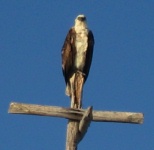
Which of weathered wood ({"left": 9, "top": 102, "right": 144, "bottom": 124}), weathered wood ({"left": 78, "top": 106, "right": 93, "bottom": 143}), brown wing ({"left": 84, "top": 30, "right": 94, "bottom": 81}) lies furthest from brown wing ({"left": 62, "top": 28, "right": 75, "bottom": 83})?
weathered wood ({"left": 78, "top": 106, "right": 93, "bottom": 143})

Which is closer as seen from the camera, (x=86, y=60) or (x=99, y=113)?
(x=99, y=113)

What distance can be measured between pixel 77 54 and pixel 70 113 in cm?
148

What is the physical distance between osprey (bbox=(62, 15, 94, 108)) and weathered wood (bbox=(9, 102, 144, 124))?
70cm

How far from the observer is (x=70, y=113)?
22.0 ft

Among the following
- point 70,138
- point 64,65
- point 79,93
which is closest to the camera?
point 70,138

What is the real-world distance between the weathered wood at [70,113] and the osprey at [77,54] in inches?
27.5

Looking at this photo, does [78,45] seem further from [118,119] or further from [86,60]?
[118,119]

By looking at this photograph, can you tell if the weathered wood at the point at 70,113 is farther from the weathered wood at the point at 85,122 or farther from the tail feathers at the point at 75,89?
the tail feathers at the point at 75,89

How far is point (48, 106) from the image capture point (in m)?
6.77

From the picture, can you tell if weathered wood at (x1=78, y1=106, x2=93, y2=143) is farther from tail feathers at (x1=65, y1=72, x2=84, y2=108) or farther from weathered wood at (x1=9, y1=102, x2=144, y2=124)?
tail feathers at (x1=65, y1=72, x2=84, y2=108)

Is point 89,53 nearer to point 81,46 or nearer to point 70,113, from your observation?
point 81,46

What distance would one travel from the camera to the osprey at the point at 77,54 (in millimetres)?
7590

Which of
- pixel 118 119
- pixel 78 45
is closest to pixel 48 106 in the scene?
pixel 118 119

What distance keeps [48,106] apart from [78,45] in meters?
1.56
